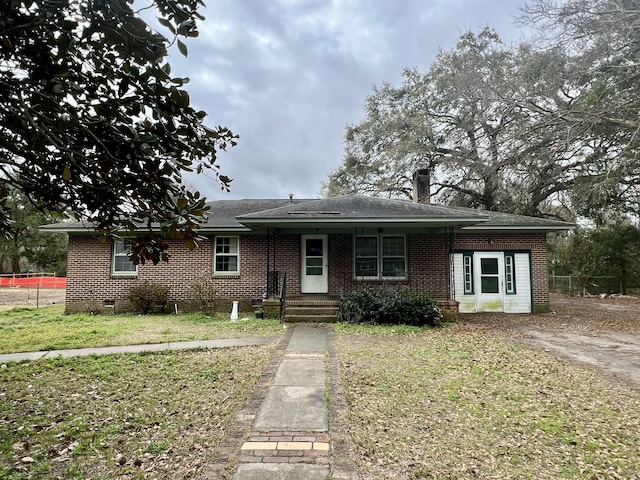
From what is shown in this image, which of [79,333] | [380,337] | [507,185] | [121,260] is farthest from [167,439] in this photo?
[507,185]

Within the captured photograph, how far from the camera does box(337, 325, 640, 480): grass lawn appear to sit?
2992 millimetres

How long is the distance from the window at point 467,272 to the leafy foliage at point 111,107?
1083cm

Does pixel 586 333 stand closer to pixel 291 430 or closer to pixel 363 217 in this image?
pixel 363 217

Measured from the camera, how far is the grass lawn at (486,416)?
2992 mm

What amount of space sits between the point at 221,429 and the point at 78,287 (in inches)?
440

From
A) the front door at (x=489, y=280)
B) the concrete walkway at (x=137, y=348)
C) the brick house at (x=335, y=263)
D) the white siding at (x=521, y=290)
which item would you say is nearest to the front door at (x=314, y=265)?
the brick house at (x=335, y=263)

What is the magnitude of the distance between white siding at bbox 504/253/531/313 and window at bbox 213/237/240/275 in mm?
9233

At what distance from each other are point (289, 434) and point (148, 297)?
10.0 m

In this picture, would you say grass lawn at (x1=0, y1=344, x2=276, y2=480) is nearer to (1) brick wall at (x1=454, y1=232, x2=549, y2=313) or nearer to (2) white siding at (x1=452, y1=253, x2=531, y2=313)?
(2) white siding at (x1=452, y1=253, x2=531, y2=313)

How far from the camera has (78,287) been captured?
1219 cm

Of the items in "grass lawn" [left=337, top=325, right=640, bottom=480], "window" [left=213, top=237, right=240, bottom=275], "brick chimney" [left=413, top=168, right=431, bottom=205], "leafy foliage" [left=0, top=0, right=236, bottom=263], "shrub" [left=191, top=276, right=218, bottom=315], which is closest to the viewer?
"leafy foliage" [left=0, top=0, right=236, bottom=263]

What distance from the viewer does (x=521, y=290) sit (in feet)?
40.8

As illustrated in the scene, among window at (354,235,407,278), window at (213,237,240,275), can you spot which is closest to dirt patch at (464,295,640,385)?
window at (354,235,407,278)

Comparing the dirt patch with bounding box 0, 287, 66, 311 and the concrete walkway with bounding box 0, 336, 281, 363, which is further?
the dirt patch with bounding box 0, 287, 66, 311
